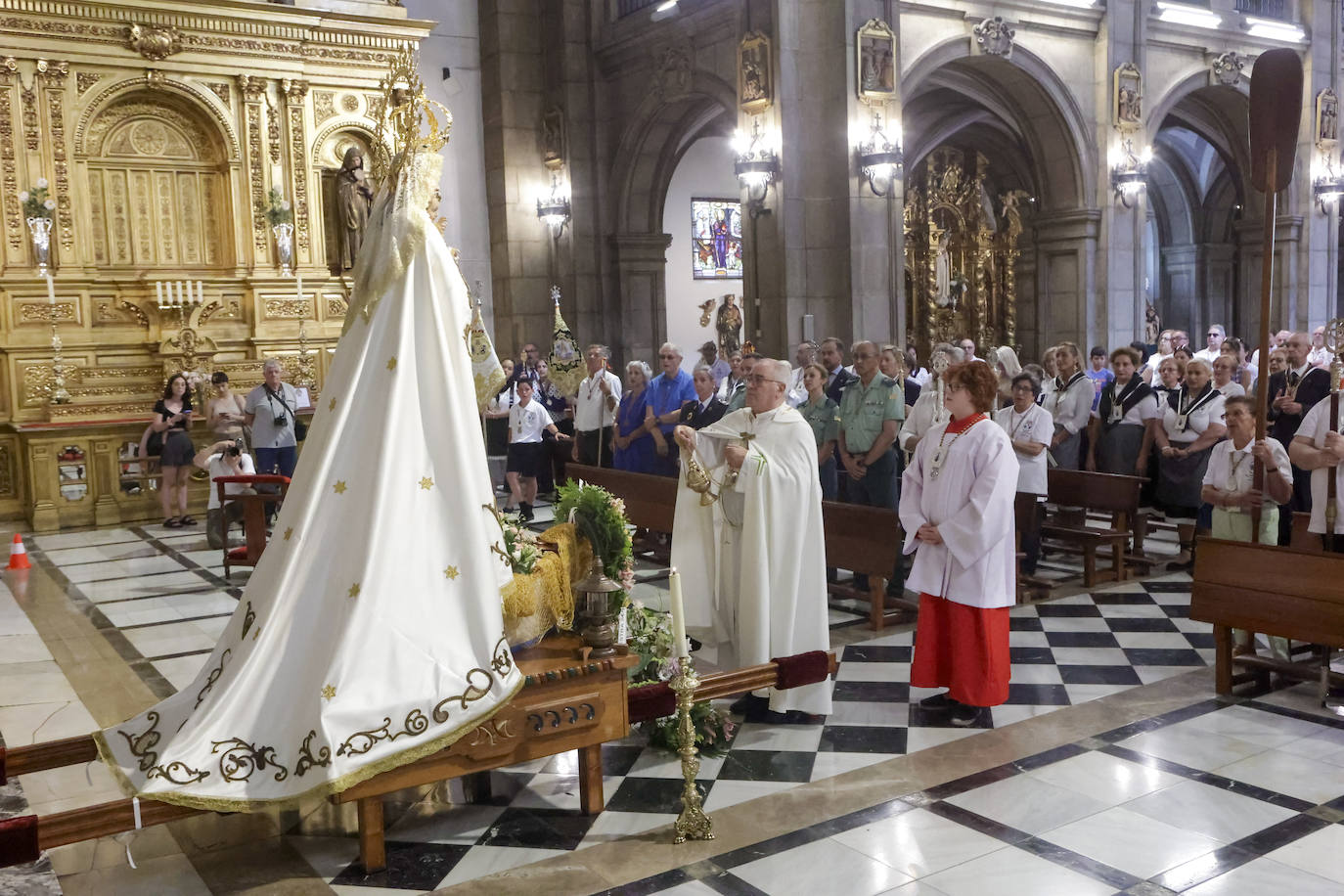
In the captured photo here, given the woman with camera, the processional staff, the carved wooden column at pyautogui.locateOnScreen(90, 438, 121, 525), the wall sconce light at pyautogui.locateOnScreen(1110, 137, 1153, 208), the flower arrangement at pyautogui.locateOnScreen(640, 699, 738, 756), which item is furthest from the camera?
the wall sconce light at pyautogui.locateOnScreen(1110, 137, 1153, 208)

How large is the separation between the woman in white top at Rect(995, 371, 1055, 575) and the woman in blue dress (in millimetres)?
3178

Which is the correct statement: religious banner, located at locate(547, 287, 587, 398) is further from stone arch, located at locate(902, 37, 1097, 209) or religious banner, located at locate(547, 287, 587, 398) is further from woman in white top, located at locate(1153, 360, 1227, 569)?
stone arch, located at locate(902, 37, 1097, 209)

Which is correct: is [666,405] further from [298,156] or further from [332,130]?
[332,130]

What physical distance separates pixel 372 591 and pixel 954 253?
1634 cm

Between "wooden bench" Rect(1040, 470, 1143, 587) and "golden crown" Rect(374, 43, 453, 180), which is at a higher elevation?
"golden crown" Rect(374, 43, 453, 180)

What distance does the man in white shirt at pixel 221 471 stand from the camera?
9070 mm

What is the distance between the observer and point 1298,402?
28.0ft

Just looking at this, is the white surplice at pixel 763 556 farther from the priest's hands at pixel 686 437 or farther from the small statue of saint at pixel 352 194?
the small statue of saint at pixel 352 194

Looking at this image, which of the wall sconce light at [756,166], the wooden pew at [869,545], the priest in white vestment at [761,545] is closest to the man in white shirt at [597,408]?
the wall sconce light at [756,166]

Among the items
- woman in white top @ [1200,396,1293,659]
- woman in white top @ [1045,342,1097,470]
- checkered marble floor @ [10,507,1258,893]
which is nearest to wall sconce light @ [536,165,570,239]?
woman in white top @ [1045,342,1097,470]

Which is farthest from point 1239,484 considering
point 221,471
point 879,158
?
point 221,471

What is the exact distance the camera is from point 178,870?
4.03 meters

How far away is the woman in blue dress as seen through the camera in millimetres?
10164

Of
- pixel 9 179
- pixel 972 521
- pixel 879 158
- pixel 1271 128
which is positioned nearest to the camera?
pixel 972 521
